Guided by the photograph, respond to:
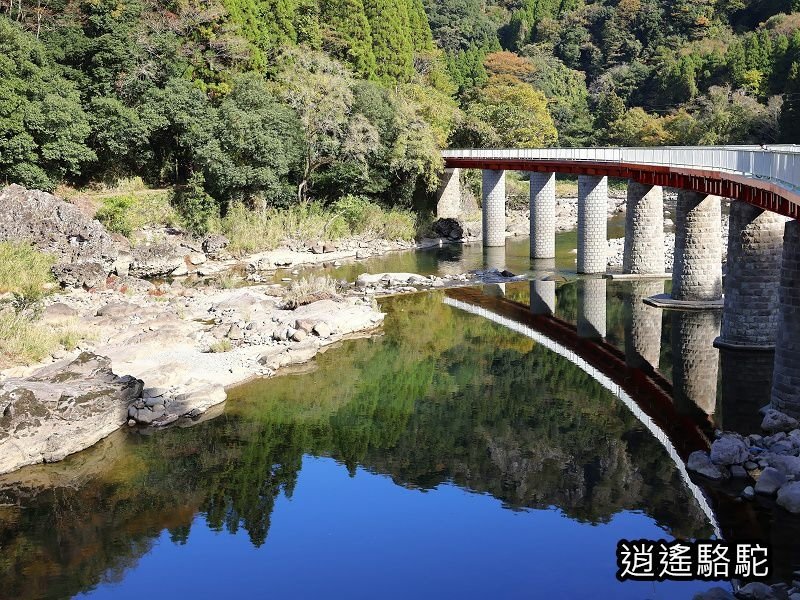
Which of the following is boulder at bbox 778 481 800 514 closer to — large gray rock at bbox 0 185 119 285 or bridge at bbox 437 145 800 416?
bridge at bbox 437 145 800 416

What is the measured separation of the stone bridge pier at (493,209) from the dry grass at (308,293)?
61.4 ft

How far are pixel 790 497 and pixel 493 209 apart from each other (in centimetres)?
4045

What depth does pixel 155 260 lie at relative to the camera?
4481cm

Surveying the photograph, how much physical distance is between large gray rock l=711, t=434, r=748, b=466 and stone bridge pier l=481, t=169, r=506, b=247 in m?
37.1

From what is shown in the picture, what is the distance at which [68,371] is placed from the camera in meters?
24.3

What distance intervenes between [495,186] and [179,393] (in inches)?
1407

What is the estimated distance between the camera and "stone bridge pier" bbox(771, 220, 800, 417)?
2191 cm

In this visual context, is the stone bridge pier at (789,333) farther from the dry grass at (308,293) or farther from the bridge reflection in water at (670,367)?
the dry grass at (308,293)

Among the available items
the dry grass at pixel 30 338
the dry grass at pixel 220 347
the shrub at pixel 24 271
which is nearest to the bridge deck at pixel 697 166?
the dry grass at pixel 220 347

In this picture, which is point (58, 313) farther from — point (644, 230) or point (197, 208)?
point (644, 230)

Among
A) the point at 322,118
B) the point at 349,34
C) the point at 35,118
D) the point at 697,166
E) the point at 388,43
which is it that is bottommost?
the point at 697,166

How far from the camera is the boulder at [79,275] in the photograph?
124 ft

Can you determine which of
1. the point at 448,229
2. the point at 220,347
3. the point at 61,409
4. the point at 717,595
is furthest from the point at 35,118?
the point at 717,595

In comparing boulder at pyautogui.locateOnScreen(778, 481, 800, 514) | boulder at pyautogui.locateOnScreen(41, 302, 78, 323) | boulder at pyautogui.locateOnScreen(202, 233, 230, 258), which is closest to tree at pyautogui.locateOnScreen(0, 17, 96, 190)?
boulder at pyautogui.locateOnScreen(202, 233, 230, 258)
